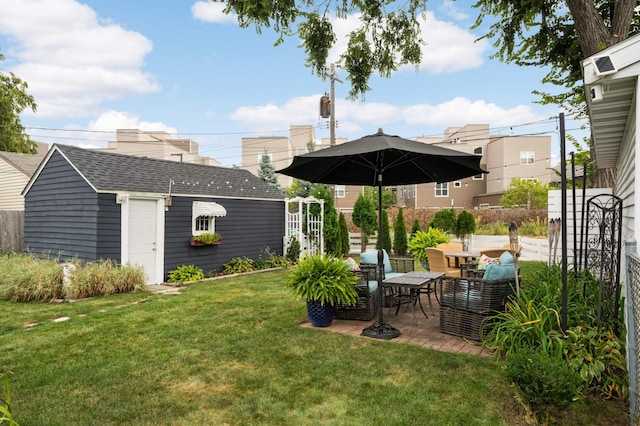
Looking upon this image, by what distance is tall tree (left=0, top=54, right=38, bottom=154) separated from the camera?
22984 mm

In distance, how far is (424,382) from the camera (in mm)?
3408

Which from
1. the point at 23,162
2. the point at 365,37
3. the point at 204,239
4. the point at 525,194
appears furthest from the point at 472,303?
the point at 525,194

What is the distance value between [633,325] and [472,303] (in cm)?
198

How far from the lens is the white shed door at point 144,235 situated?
873 centimetres

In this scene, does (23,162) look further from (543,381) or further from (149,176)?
(543,381)

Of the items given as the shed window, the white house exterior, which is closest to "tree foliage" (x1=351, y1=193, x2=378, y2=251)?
the shed window

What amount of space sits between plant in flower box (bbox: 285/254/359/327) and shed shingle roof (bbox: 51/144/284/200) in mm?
5381

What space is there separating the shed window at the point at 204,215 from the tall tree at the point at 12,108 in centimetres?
2066

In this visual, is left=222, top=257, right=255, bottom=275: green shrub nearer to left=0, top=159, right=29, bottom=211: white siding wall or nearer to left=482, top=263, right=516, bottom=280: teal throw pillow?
left=482, top=263, right=516, bottom=280: teal throw pillow

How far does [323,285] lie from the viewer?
5023mm

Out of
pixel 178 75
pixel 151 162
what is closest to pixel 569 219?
pixel 151 162

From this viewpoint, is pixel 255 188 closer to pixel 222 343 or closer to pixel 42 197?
pixel 42 197

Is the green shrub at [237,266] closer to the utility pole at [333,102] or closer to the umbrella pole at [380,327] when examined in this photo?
the umbrella pole at [380,327]

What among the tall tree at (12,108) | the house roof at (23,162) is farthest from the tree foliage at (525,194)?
the tall tree at (12,108)
